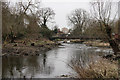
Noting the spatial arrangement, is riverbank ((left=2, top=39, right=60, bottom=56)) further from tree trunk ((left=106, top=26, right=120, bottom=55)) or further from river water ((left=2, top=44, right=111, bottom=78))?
tree trunk ((left=106, top=26, right=120, bottom=55))

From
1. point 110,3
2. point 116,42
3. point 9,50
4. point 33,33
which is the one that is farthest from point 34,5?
point 116,42

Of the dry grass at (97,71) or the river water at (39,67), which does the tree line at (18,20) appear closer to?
the river water at (39,67)

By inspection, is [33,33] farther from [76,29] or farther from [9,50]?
[76,29]

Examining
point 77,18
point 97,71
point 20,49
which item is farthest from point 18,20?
point 77,18

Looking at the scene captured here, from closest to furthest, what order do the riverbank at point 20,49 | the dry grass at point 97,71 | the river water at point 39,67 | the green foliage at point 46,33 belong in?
the dry grass at point 97,71, the river water at point 39,67, the riverbank at point 20,49, the green foliage at point 46,33

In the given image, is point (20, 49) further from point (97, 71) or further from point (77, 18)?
point (77, 18)

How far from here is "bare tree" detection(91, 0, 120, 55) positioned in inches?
527

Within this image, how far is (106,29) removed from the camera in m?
13.9

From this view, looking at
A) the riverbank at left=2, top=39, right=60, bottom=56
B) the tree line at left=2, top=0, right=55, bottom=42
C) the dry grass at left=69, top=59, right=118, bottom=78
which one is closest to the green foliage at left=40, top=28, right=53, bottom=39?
the tree line at left=2, top=0, right=55, bottom=42

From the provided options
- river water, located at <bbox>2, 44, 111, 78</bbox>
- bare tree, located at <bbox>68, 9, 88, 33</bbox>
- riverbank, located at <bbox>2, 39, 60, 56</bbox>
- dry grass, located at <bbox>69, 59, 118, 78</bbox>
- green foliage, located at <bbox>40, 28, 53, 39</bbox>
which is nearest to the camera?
dry grass, located at <bbox>69, 59, 118, 78</bbox>

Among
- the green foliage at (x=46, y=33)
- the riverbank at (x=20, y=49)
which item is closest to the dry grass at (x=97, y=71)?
the riverbank at (x=20, y=49)

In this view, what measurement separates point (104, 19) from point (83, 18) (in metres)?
40.3

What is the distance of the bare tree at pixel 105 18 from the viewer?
13.4m

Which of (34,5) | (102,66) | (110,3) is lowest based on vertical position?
(102,66)
